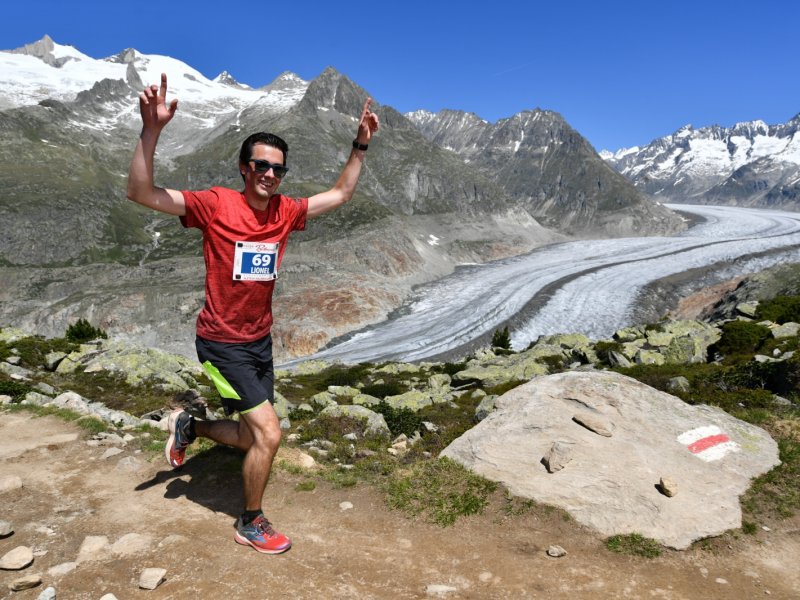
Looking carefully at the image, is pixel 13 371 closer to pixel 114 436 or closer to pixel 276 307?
pixel 114 436

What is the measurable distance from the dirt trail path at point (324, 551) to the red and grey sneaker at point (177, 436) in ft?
1.80

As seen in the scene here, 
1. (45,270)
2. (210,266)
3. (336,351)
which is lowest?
(336,351)

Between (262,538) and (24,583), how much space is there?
230 centimetres

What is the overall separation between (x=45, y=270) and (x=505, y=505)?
10140 cm

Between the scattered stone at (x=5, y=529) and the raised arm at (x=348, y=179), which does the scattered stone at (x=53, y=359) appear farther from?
the raised arm at (x=348, y=179)

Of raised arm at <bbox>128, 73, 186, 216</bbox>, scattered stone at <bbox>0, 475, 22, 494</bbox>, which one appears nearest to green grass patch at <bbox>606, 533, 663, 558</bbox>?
raised arm at <bbox>128, 73, 186, 216</bbox>

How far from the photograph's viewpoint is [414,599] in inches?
201

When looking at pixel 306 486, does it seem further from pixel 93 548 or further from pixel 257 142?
pixel 257 142

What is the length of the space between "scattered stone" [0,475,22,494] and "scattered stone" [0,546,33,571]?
212 cm

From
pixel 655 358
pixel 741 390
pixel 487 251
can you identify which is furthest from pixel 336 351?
pixel 487 251

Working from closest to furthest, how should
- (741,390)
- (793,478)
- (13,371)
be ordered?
(793,478), (741,390), (13,371)

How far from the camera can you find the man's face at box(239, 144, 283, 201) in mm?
5480

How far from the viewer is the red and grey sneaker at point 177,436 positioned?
7121 millimetres

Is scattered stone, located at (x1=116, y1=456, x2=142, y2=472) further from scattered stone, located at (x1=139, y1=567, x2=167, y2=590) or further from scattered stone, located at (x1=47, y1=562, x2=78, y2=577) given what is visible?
scattered stone, located at (x1=139, y1=567, x2=167, y2=590)
